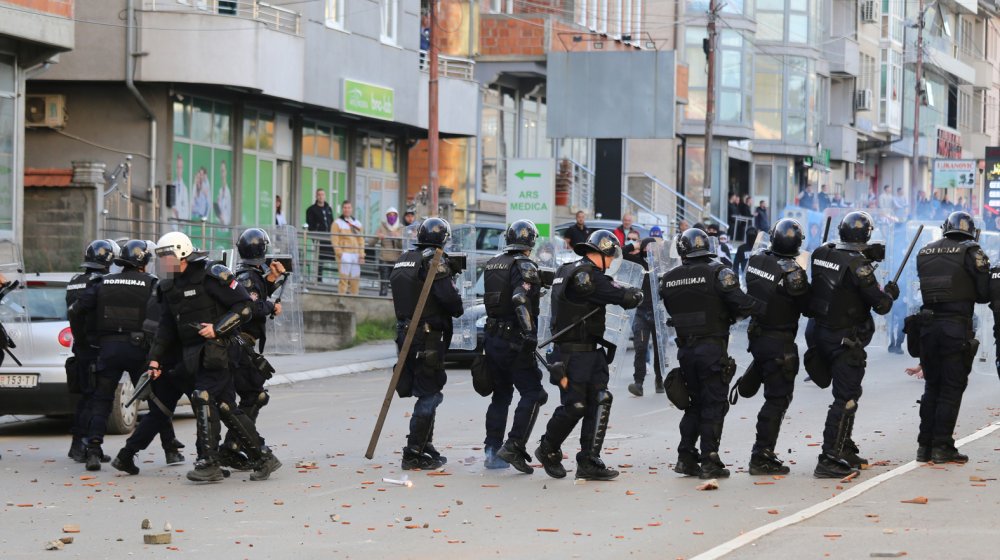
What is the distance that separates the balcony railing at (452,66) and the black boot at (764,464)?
24.9 metres

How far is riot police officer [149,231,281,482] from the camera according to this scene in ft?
37.7

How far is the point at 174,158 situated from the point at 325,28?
14.1ft

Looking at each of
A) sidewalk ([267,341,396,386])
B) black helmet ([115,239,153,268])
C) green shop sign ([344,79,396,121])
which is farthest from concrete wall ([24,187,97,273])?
black helmet ([115,239,153,268])

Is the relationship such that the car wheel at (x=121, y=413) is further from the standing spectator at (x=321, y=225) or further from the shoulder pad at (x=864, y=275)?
the standing spectator at (x=321, y=225)

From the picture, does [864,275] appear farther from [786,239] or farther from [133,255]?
[133,255]

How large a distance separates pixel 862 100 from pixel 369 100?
3327cm

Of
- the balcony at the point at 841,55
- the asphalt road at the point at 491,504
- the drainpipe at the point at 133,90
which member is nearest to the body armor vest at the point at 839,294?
the asphalt road at the point at 491,504

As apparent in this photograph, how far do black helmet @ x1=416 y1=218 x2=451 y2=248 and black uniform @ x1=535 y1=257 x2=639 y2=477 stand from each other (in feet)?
3.88

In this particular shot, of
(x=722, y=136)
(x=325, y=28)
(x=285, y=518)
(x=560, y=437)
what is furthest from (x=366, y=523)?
(x=722, y=136)

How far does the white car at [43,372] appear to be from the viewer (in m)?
14.3

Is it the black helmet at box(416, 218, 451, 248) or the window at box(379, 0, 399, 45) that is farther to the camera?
the window at box(379, 0, 399, 45)

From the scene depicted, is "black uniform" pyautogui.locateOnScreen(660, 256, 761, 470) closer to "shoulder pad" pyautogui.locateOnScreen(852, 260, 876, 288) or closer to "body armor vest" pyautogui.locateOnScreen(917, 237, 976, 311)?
"shoulder pad" pyautogui.locateOnScreen(852, 260, 876, 288)

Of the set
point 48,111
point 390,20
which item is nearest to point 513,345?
point 48,111

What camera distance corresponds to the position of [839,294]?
1155cm
